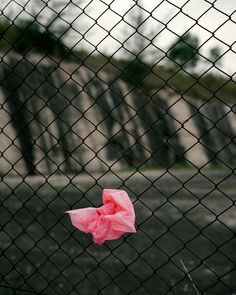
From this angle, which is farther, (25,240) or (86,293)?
(25,240)

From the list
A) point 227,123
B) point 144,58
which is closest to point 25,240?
Result: point 144,58

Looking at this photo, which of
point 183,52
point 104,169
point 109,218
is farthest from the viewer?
point 104,169

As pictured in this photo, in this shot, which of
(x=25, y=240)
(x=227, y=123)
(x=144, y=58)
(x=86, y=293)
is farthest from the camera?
(x=227, y=123)

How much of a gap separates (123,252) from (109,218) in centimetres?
218

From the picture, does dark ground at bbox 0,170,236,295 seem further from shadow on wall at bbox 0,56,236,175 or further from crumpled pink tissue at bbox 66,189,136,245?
shadow on wall at bbox 0,56,236,175

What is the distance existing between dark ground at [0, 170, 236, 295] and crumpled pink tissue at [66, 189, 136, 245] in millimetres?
334

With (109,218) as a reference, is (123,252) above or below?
below

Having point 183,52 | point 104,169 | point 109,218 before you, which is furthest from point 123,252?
point 104,169

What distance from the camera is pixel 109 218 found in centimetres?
178

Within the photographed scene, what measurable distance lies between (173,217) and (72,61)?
8.05 metres

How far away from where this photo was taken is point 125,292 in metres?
2.81

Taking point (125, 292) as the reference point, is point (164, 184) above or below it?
below

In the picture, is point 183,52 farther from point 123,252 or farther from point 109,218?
point 109,218

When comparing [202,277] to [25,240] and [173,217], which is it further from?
[173,217]
